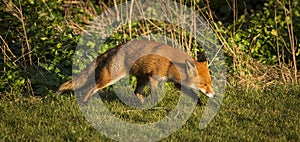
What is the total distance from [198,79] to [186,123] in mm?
856

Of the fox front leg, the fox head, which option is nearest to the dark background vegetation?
the fox head

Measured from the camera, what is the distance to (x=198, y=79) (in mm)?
6672

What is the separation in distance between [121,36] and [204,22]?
1.47 metres

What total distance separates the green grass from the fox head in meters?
0.24

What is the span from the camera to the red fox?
6.62m

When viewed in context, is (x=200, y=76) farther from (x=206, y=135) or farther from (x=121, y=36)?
(x=121, y=36)

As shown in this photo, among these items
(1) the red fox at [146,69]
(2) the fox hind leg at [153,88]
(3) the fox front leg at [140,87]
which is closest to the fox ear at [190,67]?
(1) the red fox at [146,69]

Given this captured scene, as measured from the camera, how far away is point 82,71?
23.4 ft

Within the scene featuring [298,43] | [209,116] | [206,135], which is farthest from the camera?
[298,43]

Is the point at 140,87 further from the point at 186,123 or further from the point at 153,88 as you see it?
the point at 186,123

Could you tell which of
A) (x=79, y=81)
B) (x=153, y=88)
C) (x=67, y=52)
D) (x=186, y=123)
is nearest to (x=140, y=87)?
(x=153, y=88)

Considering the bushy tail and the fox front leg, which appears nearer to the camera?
the bushy tail

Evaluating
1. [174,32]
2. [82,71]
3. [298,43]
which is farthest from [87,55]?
[298,43]

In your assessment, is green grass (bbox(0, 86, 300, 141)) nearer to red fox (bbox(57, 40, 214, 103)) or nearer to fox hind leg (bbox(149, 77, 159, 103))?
fox hind leg (bbox(149, 77, 159, 103))
